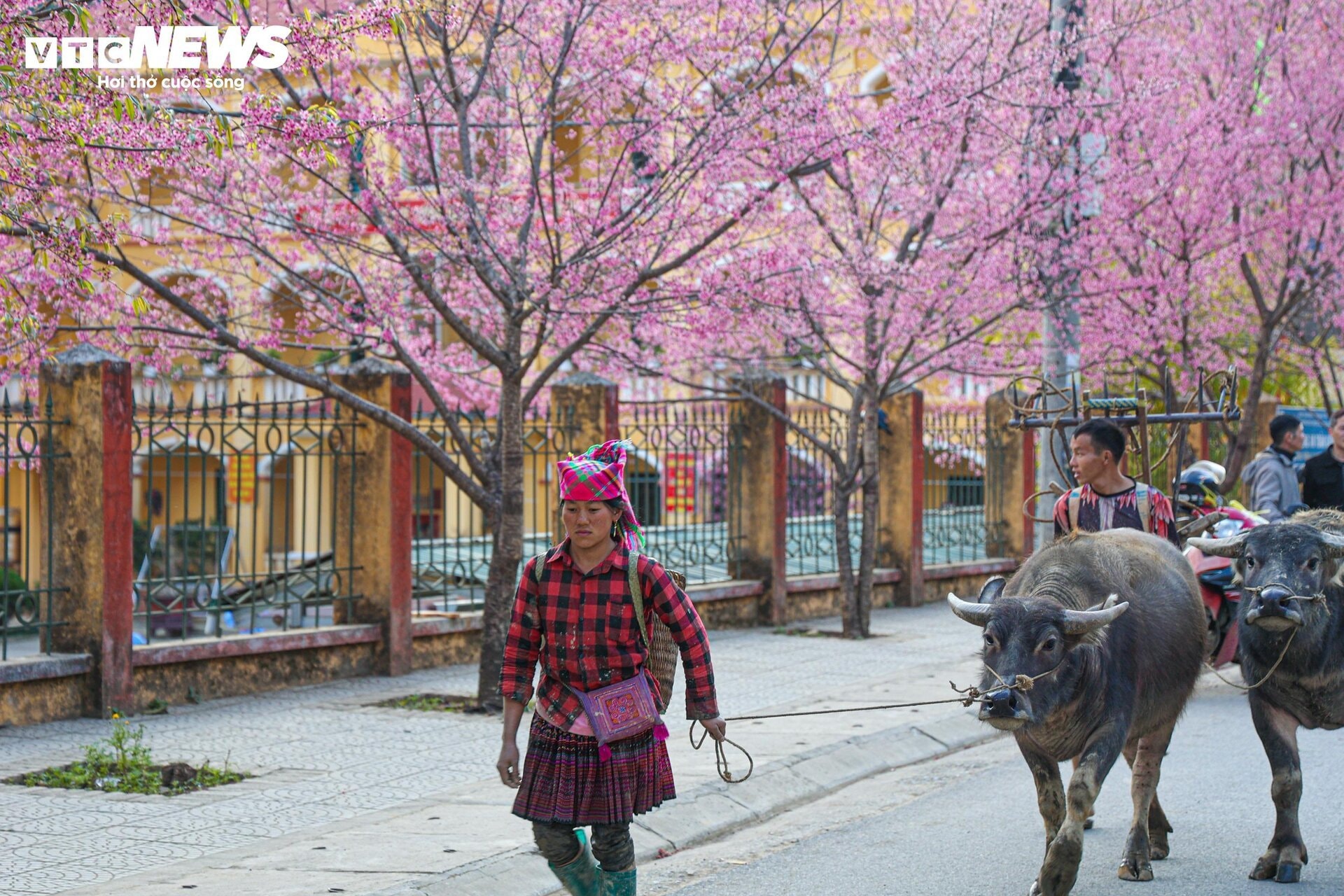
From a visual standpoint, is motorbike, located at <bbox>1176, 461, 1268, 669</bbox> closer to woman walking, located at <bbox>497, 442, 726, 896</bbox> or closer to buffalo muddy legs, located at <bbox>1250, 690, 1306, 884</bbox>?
buffalo muddy legs, located at <bbox>1250, 690, 1306, 884</bbox>

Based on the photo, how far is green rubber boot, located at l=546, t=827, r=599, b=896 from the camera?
206 inches

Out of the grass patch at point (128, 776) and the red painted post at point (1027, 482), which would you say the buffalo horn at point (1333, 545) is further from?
the red painted post at point (1027, 482)

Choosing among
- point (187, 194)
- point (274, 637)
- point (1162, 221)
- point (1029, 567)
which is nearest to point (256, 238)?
point (187, 194)

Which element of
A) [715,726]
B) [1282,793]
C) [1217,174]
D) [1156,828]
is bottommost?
[1156,828]

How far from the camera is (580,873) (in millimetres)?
5234

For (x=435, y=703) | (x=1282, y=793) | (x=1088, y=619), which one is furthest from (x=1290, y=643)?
(x=435, y=703)

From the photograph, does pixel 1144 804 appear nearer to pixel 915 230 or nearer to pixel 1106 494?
pixel 1106 494

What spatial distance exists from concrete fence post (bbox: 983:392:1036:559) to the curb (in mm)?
10492

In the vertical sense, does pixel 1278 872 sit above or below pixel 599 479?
below

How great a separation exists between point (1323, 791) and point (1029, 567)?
2997 millimetres

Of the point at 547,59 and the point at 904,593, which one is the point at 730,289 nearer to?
the point at 547,59

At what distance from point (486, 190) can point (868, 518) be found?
254 inches

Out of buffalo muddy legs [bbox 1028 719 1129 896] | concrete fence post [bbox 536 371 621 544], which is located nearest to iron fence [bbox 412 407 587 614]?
concrete fence post [bbox 536 371 621 544]

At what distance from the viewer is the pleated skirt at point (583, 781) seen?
511cm
